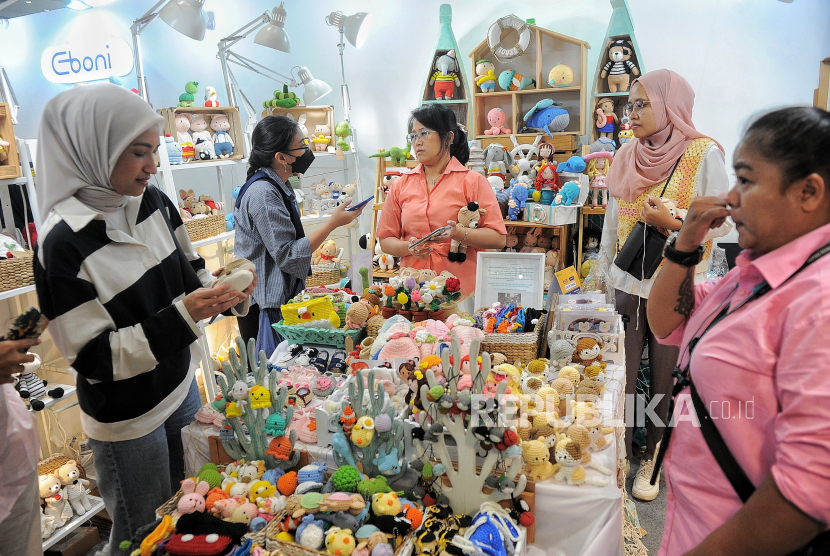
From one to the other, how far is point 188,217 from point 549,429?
9.02ft

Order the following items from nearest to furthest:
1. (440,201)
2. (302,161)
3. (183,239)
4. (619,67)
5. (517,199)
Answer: (183,239)
(440,201)
(302,161)
(517,199)
(619,67)

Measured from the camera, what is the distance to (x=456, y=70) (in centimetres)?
461

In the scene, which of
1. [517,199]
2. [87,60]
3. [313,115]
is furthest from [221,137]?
[517,199]

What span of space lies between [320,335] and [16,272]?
51.7 inches

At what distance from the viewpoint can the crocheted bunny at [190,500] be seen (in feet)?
4.32

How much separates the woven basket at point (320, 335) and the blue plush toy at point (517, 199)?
7.33 feet

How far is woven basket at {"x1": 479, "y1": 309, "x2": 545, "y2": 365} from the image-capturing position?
1.78 metres

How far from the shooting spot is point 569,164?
12.9 feet

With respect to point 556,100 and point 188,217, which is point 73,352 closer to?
point 188,217

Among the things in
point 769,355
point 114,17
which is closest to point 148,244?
point 769,355

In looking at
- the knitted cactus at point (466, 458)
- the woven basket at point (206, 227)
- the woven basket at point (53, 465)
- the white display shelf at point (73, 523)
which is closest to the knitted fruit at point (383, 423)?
the knitted cactus at point (466, 458)

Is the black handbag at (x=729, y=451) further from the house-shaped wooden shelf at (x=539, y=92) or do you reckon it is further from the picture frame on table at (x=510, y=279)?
the house-shaped wooden shelf at (x=539, y=92)

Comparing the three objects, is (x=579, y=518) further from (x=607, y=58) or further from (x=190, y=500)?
(x=607, y=58)

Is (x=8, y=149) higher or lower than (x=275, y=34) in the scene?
lower
